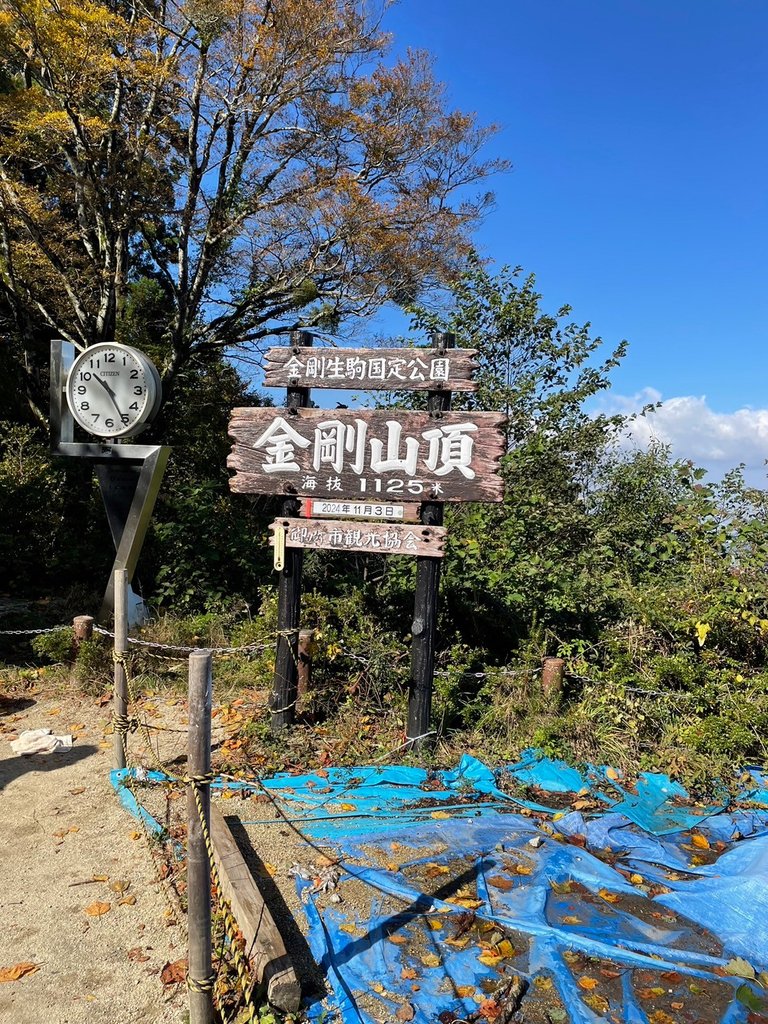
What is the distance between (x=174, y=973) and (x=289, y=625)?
9.05 ft

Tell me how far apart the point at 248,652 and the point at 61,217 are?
9.08 meters

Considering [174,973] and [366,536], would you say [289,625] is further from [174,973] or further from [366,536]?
[174,973]

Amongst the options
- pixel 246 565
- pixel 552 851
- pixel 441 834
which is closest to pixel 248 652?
pixel 246 565

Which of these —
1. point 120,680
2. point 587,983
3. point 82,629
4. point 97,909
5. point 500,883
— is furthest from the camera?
point 82,629

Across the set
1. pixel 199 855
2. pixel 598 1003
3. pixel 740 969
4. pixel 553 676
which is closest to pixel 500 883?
pixel 598 1003

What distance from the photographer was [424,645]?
5.02 meters

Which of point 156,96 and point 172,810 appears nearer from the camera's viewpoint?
point 172,810

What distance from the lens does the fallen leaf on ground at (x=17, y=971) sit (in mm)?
2840

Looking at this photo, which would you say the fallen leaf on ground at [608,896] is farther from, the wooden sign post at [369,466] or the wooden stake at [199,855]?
the wooden stake at [199,855]

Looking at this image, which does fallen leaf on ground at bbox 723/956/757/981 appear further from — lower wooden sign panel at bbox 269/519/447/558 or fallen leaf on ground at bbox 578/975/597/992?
lower wooden sign panel at bbox 269/519/447/558

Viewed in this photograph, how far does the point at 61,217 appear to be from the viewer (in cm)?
1145

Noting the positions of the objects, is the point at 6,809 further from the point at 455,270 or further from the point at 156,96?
the point at 455,270

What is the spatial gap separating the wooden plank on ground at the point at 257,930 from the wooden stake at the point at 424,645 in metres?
1.83

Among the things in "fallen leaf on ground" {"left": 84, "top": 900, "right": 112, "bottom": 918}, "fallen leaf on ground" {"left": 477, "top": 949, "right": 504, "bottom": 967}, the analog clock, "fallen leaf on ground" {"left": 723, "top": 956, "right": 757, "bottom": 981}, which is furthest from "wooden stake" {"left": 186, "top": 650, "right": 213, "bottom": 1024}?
the analog clock
